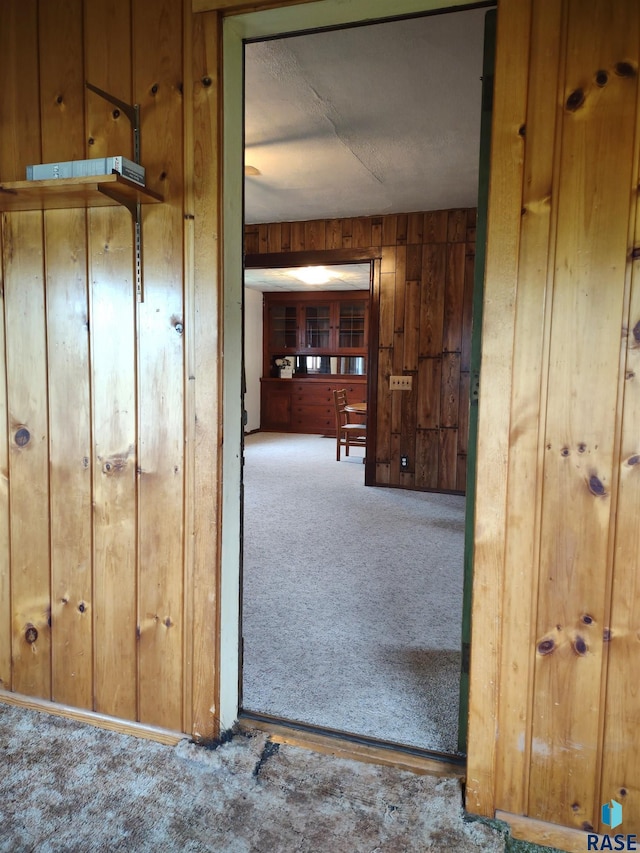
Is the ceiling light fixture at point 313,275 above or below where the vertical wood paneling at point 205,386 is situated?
above

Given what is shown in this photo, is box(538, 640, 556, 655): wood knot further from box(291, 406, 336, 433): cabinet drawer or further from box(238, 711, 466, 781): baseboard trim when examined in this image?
box(291, 406, 336, 433): cabinet drawer

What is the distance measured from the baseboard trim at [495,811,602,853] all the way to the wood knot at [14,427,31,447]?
70.3 inches

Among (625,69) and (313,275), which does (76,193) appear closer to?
(625,69)

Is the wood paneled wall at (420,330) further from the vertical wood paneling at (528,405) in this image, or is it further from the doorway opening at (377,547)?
the vertical wood paneling at (528,405)

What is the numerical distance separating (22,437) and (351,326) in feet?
26.2

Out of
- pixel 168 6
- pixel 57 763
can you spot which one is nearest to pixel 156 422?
pixel 57 763

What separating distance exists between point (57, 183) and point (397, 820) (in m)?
1.90

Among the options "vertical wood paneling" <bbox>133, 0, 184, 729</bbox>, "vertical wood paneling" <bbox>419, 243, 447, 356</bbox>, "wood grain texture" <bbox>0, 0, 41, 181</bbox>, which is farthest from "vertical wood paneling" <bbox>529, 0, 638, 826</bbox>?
"vertical wood paneling" <bbox>419, 243, 447, 356</bbox>

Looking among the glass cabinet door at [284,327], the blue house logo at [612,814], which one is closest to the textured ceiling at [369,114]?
the blue house logo at [612,814]

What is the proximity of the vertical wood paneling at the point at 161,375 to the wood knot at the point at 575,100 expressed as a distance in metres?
1.03

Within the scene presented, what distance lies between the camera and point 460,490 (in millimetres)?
→ 5312

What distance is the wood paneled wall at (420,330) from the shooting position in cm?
520

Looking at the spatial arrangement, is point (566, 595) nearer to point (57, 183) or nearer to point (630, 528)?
point (630, 528)

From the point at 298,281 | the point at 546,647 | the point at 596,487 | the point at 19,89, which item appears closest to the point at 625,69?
the point at 596,487
